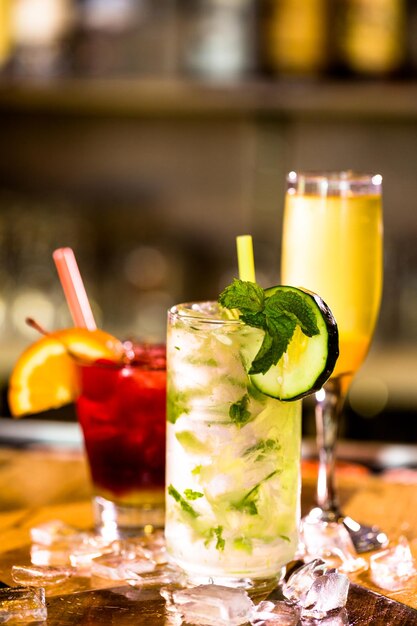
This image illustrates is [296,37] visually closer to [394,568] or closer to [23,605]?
[394,568]

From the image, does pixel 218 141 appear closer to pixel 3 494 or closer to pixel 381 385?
pixel 381 385

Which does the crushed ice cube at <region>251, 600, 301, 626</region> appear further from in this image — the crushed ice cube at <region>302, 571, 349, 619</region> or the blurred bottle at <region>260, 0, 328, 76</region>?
the blurred bottle at <region>260, 0, 328, 76</region>

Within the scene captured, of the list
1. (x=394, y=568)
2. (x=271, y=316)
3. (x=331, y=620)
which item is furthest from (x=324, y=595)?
(x=271, y=316)

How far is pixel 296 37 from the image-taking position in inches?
106

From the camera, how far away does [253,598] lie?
998mm

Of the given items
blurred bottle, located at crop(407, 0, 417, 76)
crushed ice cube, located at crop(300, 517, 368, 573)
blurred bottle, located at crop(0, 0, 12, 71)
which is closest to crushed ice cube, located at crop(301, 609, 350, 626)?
crushed ice cube, located at crop(300, 517, 368, 573)

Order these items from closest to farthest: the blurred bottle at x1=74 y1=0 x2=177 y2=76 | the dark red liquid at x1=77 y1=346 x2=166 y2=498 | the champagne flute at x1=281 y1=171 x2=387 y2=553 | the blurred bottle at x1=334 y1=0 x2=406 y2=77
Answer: the dark red liquid at x1=77 y1=346 x2=166 y2=498 < the champagne flute at x1=281 y1=171 x2=387 y2=553 < the blurred bottle at x1=334 y1=0 x2=406 y2=77 < the blurred bottle at x1=74 y1=0 x2=177 y2=76

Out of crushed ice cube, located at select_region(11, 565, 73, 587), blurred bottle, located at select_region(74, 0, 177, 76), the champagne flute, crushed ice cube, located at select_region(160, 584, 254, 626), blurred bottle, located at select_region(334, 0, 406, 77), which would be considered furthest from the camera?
blurred bottle, located at select_region(74, 0, 177, 76)

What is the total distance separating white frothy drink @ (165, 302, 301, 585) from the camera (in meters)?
0.99

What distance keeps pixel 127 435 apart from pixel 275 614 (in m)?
0.29

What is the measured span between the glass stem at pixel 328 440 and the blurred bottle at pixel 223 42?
5.25ft

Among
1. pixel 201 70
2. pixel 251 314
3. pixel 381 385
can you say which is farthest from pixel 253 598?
pixel 201 70

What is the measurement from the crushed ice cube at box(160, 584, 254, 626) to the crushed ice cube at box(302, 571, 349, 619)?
0.06 metres

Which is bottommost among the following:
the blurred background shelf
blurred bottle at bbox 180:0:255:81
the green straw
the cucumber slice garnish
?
the cucumber slice garnish
